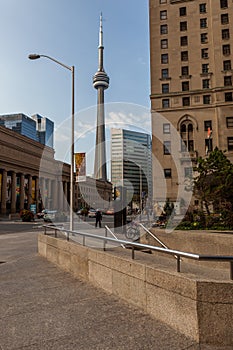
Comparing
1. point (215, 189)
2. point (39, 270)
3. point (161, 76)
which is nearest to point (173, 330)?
point (39, 270)

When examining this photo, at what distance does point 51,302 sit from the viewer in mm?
6148

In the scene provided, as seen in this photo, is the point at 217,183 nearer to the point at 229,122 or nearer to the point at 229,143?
the point at 229,143

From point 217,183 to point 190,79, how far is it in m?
37.4

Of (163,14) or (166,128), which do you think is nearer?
(166,128)

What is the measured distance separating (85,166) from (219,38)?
42382 mm

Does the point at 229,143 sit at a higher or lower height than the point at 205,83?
lower

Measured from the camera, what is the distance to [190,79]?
4962cm

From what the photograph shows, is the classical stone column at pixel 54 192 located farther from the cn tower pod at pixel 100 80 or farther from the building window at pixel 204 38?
the cn tower pod at pixel 100 80

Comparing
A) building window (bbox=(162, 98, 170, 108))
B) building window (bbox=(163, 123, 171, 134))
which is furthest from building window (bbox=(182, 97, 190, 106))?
building window (bbox=(163, 123, 171, 134))

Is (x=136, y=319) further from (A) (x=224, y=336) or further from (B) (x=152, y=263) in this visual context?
(A) (x=224, y=336)

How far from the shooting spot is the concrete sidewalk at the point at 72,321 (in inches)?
167

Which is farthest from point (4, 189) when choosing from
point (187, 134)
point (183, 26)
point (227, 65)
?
point (227, 65)

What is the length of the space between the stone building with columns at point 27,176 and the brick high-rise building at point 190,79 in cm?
3926

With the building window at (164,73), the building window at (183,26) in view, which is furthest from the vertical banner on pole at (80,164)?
the building window at (183,26)
